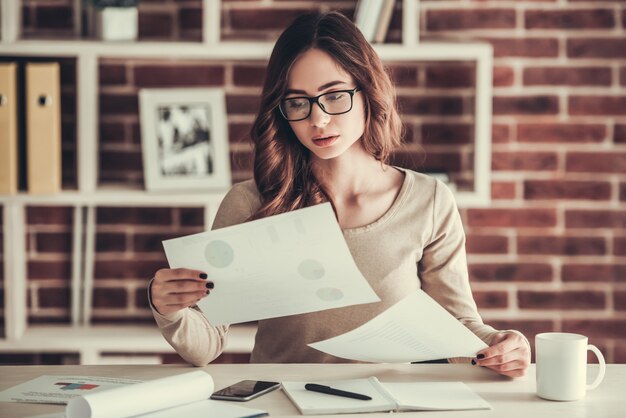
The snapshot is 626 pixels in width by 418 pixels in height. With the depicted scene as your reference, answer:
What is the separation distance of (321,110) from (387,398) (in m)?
0.63

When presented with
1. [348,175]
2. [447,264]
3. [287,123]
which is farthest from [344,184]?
[447,264]

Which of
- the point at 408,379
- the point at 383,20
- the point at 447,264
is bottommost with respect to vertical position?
the point at 408,379

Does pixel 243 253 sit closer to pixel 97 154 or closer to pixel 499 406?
pixel 499 406

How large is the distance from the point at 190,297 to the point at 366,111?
61 centimetres

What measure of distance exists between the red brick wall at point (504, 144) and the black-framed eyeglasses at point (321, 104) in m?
0.80

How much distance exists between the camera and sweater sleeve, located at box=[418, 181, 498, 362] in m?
1.57

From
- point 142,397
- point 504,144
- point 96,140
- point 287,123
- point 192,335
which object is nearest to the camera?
point 142,397

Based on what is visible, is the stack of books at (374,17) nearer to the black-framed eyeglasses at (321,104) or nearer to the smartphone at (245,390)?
the black-framed eyeglasses at (321,104)

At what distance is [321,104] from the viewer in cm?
154

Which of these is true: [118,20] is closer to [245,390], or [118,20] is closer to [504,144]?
[504,144]

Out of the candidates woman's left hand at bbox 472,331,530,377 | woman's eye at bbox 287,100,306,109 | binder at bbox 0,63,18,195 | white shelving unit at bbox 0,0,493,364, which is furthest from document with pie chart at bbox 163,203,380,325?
binder at bbox 0,63,18,195

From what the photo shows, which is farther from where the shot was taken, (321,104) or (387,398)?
(321,104)

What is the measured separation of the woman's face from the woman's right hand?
0.45 metres

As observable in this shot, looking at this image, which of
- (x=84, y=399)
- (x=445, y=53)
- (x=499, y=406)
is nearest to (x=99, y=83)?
(x=445, y=53)
